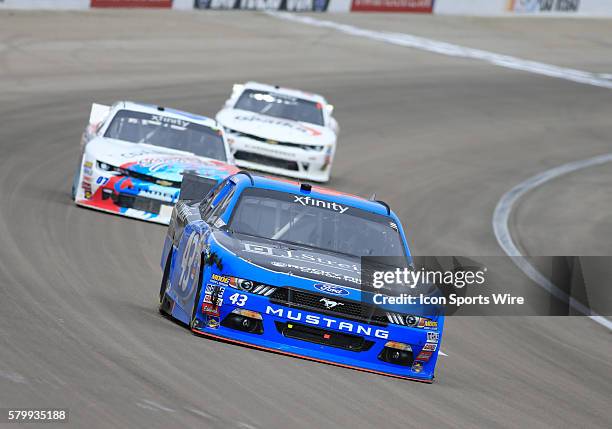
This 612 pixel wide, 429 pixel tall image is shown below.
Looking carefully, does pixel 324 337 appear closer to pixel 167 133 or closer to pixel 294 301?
pixel 294 301

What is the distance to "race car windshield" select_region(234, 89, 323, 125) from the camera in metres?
22.9

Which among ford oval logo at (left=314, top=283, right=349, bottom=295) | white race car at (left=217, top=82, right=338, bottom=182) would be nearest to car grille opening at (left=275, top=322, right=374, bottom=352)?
ford oval logo at (left=314, top=283, right=349, bottom=295)

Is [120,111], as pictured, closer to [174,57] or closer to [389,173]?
[389,173]

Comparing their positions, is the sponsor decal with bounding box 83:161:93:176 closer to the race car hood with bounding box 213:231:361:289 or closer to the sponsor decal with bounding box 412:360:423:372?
the race car hood with bounding box 213:231:361:289

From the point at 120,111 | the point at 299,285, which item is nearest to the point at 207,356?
the point at 299,285

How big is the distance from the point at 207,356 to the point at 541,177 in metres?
19.0

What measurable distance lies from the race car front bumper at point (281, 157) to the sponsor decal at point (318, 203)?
36.5ft

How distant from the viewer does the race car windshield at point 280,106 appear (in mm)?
22938

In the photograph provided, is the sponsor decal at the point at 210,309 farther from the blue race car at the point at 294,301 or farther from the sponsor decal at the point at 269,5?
the sponsor decal at the point at 269,5

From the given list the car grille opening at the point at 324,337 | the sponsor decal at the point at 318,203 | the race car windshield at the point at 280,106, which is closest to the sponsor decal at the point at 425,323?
the car grille opening at the point at 324,337

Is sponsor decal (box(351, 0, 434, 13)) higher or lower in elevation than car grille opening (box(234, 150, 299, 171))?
lower

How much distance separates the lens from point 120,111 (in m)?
17.7

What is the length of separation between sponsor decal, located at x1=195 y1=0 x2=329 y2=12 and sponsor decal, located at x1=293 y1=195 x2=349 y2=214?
104 ft

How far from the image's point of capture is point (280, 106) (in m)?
23.1
